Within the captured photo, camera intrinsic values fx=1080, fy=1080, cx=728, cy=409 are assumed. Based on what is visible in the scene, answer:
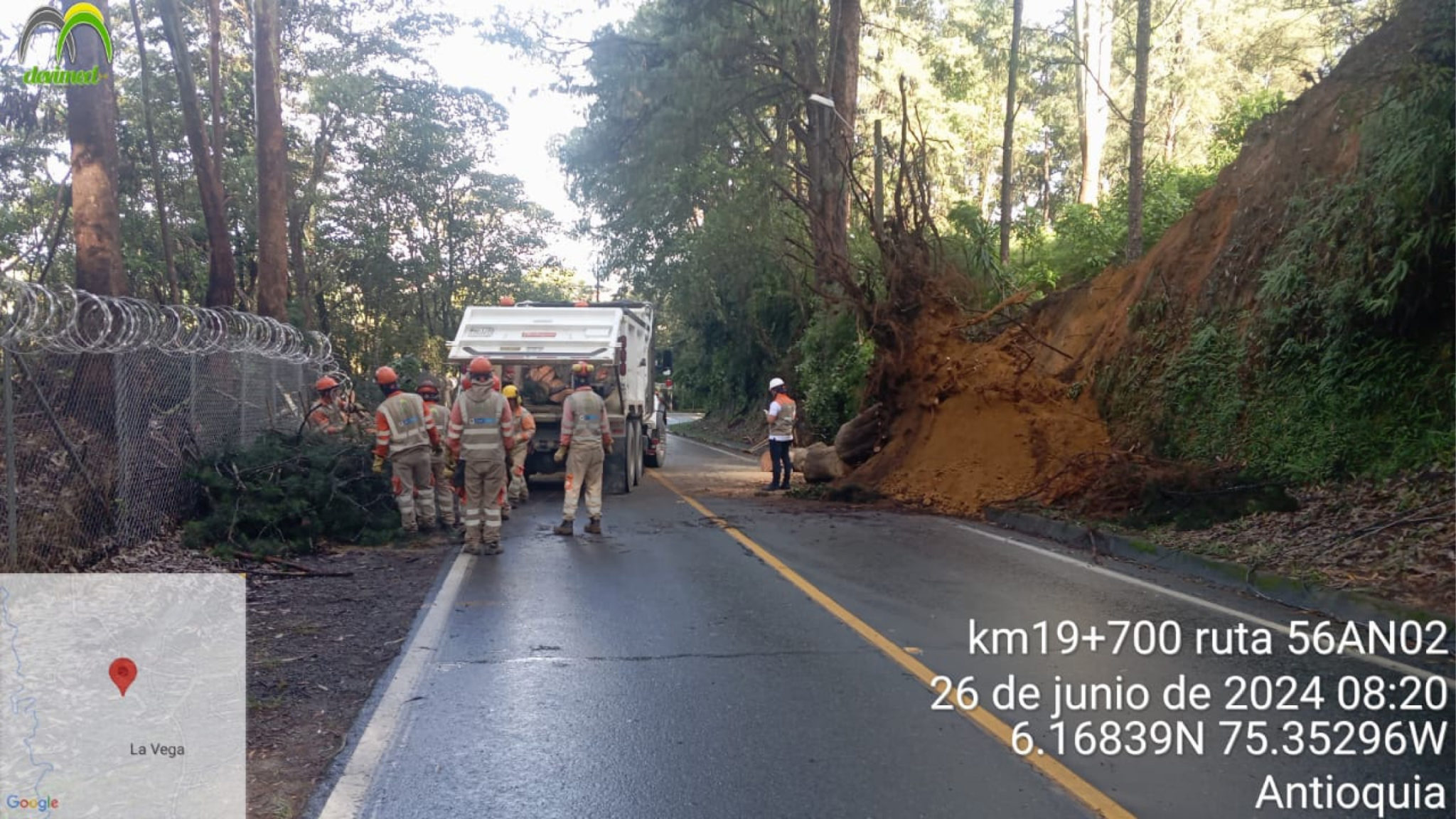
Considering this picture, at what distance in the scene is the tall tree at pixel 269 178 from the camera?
19.9 m

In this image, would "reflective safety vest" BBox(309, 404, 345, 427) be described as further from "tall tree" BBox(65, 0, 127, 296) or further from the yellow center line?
the yellow center line

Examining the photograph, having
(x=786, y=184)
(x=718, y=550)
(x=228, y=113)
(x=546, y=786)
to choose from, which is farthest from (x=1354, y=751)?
(x=228, y=113)

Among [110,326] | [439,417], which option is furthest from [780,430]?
[110,326]

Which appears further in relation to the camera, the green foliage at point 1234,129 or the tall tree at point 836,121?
the tall tree at point 836,121

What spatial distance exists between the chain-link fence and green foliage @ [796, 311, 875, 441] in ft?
47.6

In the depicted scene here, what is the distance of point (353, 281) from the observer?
3853 centimetres

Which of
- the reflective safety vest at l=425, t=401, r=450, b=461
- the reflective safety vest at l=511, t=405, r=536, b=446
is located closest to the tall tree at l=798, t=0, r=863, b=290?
the reflective safety vest at l=511, t=405, r=536, b=446

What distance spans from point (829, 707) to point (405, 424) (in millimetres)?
7656

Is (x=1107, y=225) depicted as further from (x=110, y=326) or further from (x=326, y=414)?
(x=110, y=326)

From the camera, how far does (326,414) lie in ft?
43.1

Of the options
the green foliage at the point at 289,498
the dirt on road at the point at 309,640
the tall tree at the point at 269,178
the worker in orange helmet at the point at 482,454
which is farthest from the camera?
the tall tree at the point at 269,178

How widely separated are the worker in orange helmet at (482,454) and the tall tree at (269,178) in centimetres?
1061

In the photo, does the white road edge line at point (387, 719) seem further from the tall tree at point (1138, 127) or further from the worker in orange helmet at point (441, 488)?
the tall tree at point (1138, 127)

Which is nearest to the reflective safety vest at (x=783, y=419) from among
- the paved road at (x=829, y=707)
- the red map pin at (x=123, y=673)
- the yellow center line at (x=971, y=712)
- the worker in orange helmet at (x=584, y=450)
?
the worker in orange helmet at (x=584, y=450)
